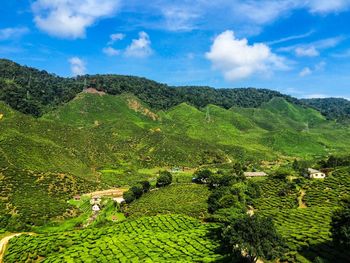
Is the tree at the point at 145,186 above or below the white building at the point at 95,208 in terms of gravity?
above

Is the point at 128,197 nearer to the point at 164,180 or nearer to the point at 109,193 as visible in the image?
the point at 109,193

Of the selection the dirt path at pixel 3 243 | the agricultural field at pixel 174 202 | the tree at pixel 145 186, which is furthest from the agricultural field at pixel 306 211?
the dirt path at pixel 3 243

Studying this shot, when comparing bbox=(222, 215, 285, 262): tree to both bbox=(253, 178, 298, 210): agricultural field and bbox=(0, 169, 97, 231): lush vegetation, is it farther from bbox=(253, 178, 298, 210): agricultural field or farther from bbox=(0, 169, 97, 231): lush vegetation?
bbox=(0, 169, 97, 231): lush vegetation

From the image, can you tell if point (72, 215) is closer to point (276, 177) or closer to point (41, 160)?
point (41, 160)

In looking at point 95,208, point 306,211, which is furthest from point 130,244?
point 306,211

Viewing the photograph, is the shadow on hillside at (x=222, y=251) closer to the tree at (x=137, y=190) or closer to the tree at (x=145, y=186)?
the tree at (x=137, y=190)

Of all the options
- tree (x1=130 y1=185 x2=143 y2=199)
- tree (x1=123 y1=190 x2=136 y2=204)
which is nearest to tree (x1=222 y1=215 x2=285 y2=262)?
tree (x1=123 y1=190 x2=136 y2=204)

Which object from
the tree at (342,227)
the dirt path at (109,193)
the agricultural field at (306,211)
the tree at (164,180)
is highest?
the tree at (342,227)
